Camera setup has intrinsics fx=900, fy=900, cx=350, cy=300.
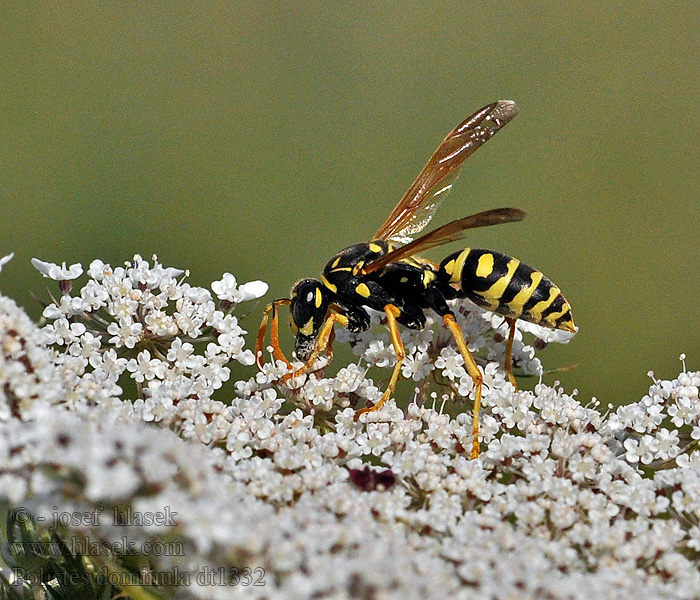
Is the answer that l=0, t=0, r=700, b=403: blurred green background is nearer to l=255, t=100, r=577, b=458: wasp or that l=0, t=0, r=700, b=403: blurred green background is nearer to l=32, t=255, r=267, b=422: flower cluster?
l=255, t=100, r=577, b=458: wasp

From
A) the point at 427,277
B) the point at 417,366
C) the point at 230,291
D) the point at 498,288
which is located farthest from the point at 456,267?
the point at 230,291

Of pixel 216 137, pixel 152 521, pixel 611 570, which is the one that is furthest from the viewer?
pixel 216 137

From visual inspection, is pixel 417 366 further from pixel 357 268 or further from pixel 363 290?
pixel 357 268

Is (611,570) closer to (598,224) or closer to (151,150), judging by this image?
(598,224)

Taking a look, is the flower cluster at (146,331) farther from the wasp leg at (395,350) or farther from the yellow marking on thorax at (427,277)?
the yellow marking on thorax at (427,277)

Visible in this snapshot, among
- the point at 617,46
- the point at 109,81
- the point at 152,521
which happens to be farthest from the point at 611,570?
the point at 617,46
